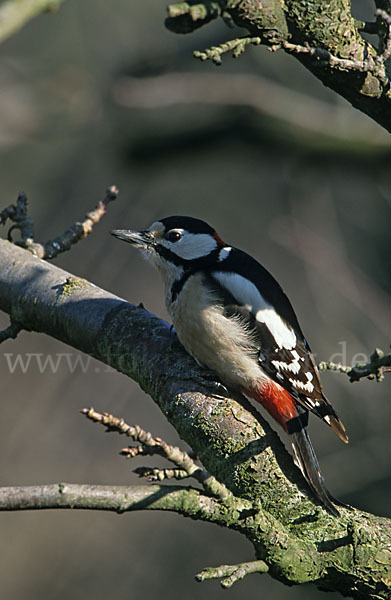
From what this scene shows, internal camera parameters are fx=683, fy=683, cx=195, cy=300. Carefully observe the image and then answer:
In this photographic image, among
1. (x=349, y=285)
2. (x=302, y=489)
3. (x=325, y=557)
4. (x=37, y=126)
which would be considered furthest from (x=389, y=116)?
(x=37, y=126)

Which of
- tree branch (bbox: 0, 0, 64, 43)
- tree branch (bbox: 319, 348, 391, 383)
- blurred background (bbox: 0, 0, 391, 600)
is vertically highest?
tree branch (bbox: 0, 0, 64, 43)

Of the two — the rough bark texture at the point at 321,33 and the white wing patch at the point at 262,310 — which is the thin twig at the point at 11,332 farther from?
the rough bark texture at the point at 321,33

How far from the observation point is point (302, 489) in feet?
7.04

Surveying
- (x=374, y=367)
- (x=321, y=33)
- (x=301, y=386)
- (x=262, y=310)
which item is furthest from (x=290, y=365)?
(x=321, y=33)

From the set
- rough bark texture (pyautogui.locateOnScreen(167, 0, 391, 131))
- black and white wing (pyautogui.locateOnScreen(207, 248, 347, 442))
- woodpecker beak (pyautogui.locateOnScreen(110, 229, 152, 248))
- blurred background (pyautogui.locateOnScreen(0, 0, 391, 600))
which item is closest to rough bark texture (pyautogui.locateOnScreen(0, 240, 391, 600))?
black and white wing (pyautogui.locateOnScreen(207, 248, 347, 442))

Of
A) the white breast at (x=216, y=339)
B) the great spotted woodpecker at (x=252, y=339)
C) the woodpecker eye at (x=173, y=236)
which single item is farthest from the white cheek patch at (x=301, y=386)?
the woodpecker eye at (x=173, y=236)

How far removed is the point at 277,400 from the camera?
2.81m

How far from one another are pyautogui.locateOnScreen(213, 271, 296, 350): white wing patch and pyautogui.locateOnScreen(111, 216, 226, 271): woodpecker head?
310 mm

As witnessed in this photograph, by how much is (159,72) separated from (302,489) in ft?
13.2

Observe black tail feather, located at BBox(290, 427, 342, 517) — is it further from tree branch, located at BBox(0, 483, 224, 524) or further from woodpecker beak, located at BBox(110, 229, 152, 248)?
woodpecker beak, located at BBox(110, 229, 152, 248)

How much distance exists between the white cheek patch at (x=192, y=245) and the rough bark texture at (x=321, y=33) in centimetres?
124

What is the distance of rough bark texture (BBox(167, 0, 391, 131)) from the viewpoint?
1.63 meters

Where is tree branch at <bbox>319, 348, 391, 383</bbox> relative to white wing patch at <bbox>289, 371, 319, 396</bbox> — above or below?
above

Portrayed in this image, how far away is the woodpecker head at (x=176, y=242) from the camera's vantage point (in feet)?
10.5
